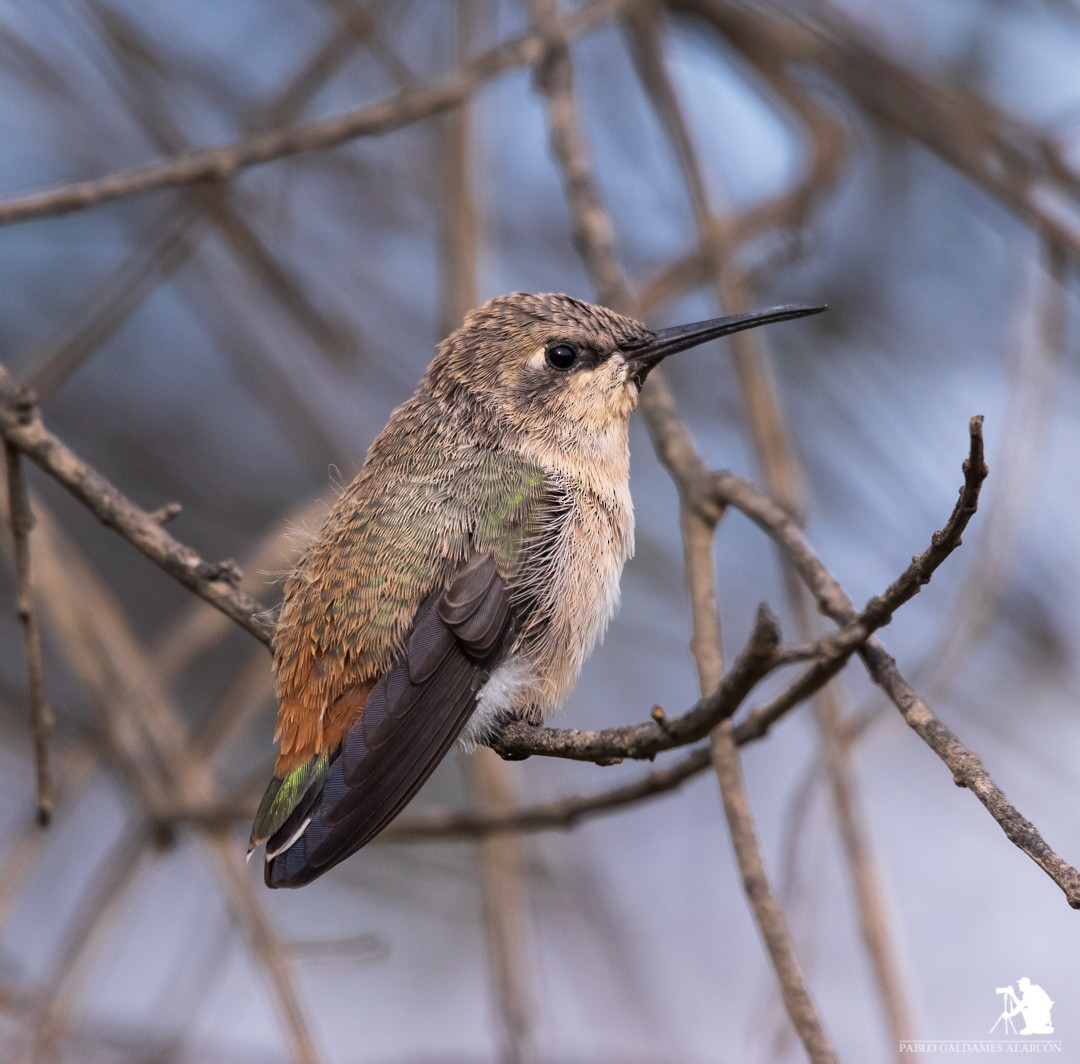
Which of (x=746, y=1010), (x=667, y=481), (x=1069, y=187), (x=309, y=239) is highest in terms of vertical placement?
(x=309, y=239)

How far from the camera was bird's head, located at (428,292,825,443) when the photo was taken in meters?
3.20

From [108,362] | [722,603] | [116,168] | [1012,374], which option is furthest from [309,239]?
[1012,374]

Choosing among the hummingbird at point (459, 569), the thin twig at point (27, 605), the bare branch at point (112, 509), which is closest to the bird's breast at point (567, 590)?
the hummingbird at point (459, 569)

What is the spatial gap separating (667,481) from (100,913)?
13.8 ft

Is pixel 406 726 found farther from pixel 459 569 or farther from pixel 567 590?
pixel 567 590

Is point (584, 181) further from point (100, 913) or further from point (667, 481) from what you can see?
point (667, 481)

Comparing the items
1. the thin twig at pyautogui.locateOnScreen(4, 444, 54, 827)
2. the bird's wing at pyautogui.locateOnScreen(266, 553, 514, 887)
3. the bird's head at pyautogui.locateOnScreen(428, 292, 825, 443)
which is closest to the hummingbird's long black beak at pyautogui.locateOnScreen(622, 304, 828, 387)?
the bird's head at pyautogui.locateOnScreen(428, 292, 825, 443)

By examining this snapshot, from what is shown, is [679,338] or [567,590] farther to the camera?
[679,338]

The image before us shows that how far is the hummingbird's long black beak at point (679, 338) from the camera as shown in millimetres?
3051

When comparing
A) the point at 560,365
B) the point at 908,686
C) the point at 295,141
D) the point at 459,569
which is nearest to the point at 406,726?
the point at 459,569

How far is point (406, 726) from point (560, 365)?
1.24 m

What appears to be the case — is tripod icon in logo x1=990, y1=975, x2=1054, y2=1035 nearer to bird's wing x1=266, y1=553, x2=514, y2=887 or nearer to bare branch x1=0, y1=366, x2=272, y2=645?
bird's wing x1=266, y1=553, x2=514, y2=887

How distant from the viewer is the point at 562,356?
10.7 feet

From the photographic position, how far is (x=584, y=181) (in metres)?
3.38
